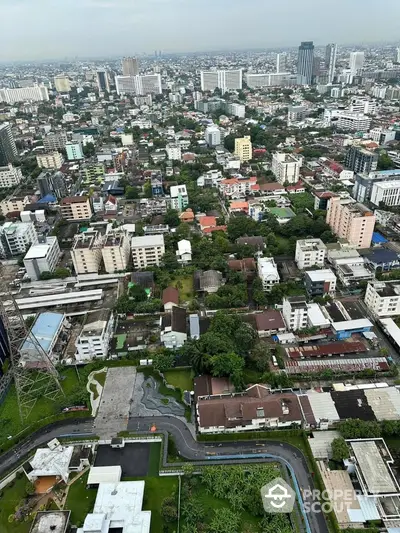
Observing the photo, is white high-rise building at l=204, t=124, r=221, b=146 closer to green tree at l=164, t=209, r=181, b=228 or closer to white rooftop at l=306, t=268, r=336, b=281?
green tree at l=164, t=209, r=181, b=228

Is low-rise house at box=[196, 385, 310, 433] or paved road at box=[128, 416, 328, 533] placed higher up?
low-rise house at box=[196, 385, 310, 433]

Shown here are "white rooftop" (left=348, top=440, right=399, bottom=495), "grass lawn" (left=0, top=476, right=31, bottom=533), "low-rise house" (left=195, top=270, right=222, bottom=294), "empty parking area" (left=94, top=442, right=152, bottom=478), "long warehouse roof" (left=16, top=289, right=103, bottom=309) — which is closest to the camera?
"white rooftop" (left=348, top=440, right=399, bottom=495)

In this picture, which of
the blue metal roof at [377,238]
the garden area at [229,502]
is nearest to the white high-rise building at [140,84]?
the blue metal roof at [377,238]

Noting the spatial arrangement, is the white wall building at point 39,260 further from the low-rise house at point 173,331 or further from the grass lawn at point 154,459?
the grass lawn at point 154,459

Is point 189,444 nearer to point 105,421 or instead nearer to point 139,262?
point 105,421

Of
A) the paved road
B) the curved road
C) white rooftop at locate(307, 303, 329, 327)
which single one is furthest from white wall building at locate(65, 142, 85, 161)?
the paved road

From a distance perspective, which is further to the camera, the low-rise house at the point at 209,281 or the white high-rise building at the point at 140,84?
the white high-rise building at the point at 140,84

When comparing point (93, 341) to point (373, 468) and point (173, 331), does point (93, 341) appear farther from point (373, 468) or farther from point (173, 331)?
point (373, 468)
